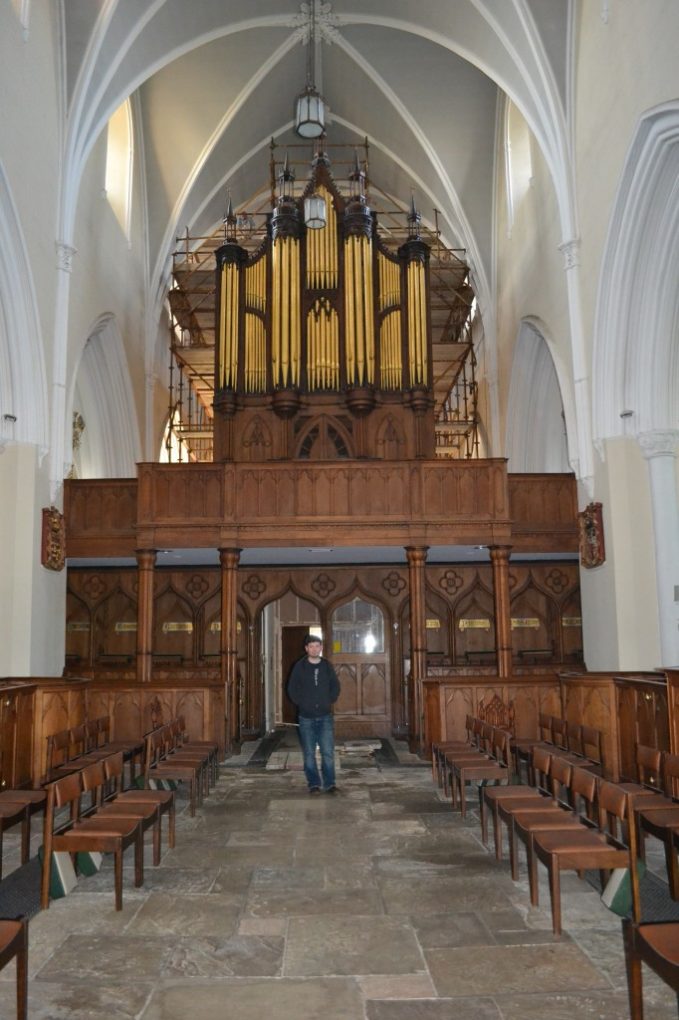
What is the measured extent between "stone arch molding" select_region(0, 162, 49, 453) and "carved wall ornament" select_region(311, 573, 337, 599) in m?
5.85

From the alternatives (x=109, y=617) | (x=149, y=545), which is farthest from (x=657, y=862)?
(x=109, y=617)

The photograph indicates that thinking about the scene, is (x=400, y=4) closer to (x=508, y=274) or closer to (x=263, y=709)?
(x=508, y=274)

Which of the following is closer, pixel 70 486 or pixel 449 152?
pixel 70 486

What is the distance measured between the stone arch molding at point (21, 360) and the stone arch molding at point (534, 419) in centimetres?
943

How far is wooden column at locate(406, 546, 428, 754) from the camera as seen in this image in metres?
12.4

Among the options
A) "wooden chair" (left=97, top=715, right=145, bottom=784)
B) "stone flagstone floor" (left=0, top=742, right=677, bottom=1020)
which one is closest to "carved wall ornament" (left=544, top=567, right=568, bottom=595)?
"wooden chair" (left=97, top=715, right=145, bottom=784)

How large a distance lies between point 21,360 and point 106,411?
5563 millimetres

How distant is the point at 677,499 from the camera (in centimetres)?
1188

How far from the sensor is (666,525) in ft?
38.4

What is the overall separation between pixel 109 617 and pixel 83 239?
6.82m

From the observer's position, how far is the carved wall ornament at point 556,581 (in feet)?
52.9

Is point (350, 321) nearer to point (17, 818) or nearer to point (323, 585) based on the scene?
point (323, 585)

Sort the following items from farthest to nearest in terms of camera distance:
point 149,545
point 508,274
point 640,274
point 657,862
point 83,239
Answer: point 508,274, point 83,239, point 149,545, point 640,274, point 657,862

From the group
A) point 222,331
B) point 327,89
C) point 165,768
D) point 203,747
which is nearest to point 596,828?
point 165,768
